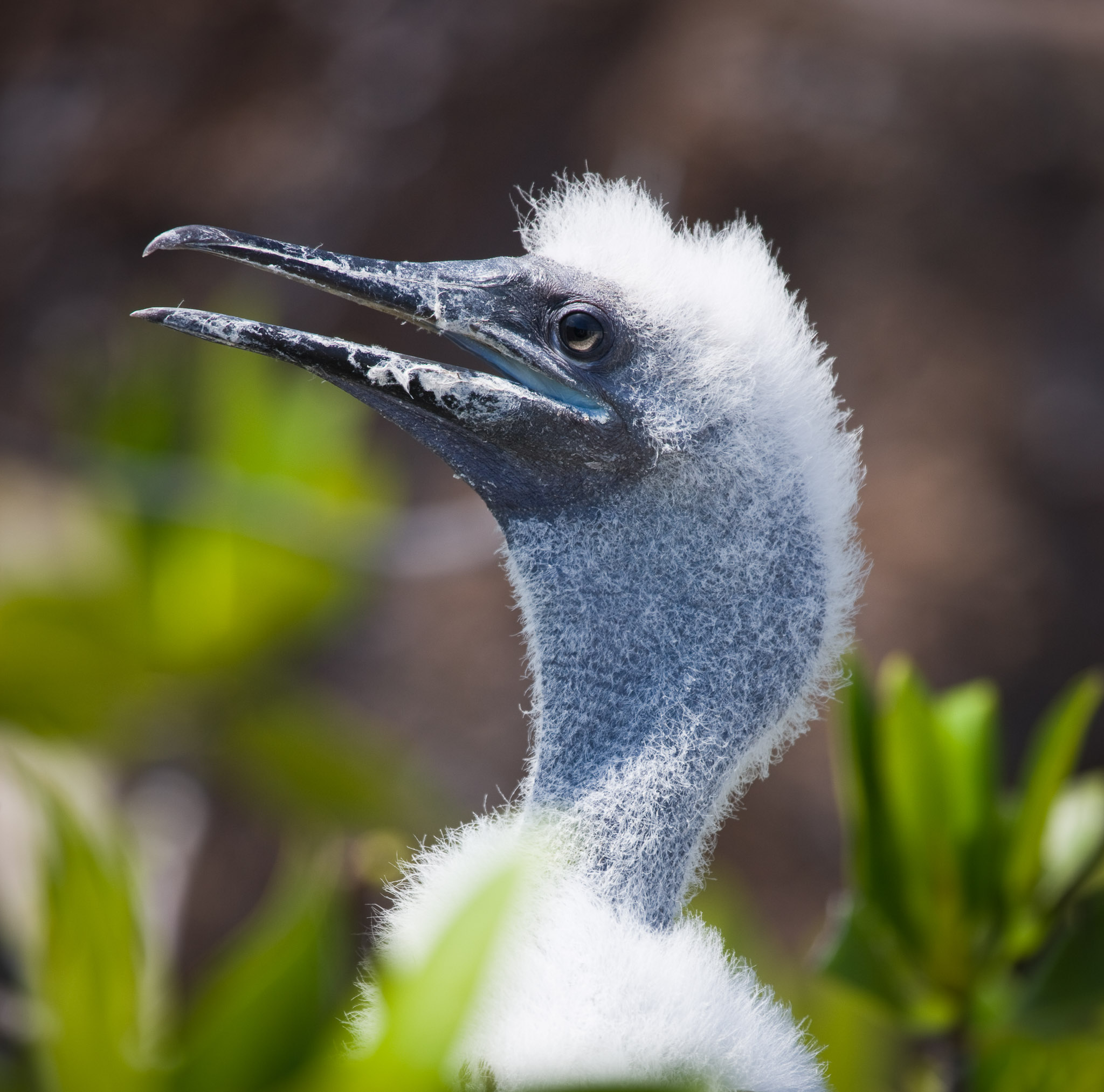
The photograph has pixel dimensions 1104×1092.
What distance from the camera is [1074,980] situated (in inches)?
68.7

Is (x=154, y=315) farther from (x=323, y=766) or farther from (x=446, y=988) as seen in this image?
(x=323, y=766)

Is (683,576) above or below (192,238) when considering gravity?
below

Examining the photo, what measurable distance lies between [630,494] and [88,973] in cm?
86

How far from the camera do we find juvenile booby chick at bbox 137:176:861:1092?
1.39 metres

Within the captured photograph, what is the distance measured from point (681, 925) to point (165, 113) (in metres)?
4.56

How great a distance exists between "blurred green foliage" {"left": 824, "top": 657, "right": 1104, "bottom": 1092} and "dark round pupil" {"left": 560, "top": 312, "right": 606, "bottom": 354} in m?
0.64

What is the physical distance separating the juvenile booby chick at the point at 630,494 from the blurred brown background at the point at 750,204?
301cm

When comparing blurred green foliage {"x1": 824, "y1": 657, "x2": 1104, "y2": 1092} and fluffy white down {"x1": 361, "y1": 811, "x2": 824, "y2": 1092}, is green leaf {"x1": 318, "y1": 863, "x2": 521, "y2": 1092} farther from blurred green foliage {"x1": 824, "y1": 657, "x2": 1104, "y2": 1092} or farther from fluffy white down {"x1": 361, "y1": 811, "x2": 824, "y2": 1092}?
blurred green foliage {"x1": 824, "y1": 657, "x2": 1104, "y2": 1092}

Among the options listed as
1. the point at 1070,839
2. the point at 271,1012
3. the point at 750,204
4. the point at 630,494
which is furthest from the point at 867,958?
the point at 750,204

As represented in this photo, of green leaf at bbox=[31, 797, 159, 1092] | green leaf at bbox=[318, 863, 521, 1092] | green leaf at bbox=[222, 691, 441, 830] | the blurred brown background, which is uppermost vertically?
the blurred brown background

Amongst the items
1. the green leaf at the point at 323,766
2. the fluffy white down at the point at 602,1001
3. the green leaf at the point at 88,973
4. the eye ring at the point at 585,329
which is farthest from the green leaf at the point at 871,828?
the green leaf at the point at 323,766

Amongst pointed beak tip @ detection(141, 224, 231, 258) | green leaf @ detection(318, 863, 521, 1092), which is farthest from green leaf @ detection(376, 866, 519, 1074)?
pointed beak tip @ detection(141, 224, 231, 258)

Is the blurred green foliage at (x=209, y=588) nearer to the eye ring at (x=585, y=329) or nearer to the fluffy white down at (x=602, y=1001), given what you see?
the eye ring at (x=585, y=329)

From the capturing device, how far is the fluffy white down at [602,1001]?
1.17 metres
